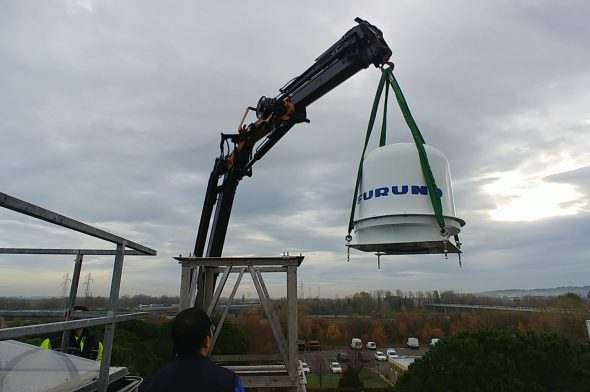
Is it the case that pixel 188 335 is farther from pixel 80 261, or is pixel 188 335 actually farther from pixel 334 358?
pixel 334 358

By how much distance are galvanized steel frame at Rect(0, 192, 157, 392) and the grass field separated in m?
38.9

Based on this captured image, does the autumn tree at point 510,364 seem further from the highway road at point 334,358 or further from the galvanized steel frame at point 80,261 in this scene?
the highway road at point 334,358

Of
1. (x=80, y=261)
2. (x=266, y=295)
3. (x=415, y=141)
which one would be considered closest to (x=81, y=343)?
(x=80, y=261)

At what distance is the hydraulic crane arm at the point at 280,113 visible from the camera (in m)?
8.31

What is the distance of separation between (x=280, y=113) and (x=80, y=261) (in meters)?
7.51

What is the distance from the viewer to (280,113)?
10.6 metres

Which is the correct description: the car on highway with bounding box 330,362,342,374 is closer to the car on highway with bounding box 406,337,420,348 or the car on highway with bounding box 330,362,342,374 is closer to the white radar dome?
the car on highway with bounding box 406,337,420,348

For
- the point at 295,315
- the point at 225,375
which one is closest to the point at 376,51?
the point at 295,315

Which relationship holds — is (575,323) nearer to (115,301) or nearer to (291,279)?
(291,279)

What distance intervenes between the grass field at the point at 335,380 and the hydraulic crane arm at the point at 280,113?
3230 centimetres

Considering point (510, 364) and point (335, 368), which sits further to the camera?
point (335, 368)

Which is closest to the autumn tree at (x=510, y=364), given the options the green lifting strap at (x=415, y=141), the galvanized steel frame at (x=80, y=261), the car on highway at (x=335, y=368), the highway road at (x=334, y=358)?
the green lifting strap at (x=415, y=141)

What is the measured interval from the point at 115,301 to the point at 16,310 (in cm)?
178

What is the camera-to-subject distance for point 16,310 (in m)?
3.96
